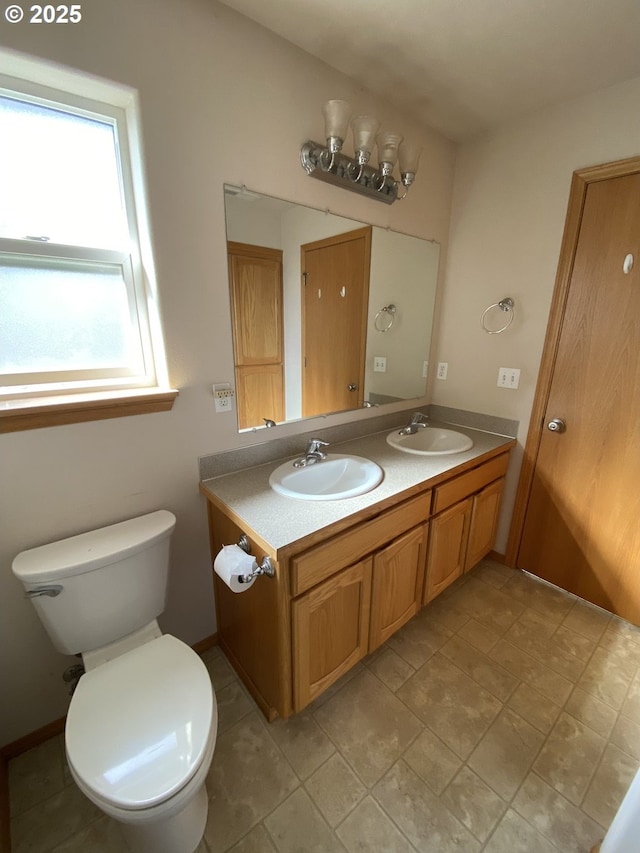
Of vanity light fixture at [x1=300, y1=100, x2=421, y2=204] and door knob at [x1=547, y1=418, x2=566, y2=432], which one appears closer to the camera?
vanity light fixture at [x1=300, y1=100, x2=421, y2=204]

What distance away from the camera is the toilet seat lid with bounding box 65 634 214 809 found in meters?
0.79

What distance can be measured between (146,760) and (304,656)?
49cm

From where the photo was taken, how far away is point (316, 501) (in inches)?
48.6

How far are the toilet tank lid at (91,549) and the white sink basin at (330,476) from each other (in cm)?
44

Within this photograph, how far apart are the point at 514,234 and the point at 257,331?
1.43m

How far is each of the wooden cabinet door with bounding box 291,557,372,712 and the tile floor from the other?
204 millimetres

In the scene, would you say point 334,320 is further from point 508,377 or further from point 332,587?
point 332,587

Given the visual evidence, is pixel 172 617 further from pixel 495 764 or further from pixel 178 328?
pixel 495 764

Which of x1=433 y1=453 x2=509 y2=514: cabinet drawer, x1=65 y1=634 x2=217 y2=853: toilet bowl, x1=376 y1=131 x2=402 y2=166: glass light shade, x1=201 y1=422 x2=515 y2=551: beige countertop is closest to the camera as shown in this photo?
x1=65 y1=634 x2=217 y2=853: toilet bowl

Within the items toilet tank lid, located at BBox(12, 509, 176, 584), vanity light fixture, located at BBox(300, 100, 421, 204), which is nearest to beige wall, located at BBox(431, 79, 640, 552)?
vanity light fixture, located at BBox(300, 100, 421, 204)

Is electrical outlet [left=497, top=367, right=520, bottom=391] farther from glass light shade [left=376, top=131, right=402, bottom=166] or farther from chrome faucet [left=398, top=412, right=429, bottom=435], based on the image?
glass light shade [left=376, top=131, right=402, bottom=166]

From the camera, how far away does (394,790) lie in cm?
112

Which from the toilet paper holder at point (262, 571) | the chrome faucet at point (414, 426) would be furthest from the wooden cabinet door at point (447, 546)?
the toilet paper holder at point (262, 571)

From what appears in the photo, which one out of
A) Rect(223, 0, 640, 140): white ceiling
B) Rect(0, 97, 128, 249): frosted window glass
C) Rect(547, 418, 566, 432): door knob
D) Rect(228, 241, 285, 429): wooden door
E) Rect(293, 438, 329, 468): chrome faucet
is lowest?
Rect(293, 438, 329, 468): chrome faucet
